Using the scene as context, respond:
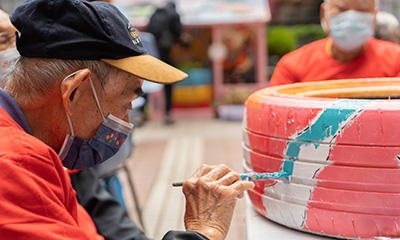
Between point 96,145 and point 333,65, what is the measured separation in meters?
1.15

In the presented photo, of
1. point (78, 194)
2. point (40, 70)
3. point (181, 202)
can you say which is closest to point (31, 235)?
point (40, 70)

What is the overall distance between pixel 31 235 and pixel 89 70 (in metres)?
0.44

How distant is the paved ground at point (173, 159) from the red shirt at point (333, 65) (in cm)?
156

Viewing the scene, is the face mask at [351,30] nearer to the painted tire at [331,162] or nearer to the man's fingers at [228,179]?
the painted tire at [331,162]

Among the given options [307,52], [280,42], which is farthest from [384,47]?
[280,42]

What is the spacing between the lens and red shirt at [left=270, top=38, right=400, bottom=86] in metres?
1.91

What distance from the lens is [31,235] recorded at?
2.98 feet

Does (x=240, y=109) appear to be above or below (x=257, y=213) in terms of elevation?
below

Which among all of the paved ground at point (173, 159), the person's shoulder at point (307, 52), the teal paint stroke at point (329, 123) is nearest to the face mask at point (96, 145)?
the teal paint stroke at point (329, 123)

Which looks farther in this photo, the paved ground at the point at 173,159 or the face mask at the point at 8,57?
the paved ground at the point at 173,159

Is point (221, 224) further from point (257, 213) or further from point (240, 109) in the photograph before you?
point (240, 109)

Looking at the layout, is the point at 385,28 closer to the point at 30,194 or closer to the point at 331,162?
the point at 331,162

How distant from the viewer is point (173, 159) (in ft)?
17.9

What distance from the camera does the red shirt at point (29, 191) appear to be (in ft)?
2.96
